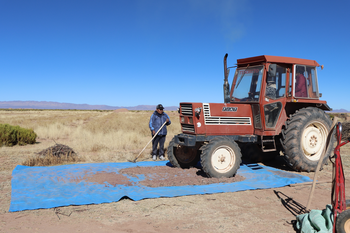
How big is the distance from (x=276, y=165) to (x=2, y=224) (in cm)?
728

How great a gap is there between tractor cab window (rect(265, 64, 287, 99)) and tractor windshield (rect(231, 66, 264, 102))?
25 centimetres

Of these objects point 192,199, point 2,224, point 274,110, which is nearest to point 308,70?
point 274,110

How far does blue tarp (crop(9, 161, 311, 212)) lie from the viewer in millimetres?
5227

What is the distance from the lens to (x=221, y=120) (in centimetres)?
738

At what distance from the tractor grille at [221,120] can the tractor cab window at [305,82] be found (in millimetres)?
1525

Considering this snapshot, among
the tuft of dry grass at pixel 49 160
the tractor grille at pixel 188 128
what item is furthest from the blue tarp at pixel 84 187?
the tractor grille at pixel 188 128

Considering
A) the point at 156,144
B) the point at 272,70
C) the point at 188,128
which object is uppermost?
the point at 272,70

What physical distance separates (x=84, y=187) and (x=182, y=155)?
2.93 m

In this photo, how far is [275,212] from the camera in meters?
4.85

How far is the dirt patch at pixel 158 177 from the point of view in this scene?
21.1ft

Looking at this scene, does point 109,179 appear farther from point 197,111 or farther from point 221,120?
point 221,120

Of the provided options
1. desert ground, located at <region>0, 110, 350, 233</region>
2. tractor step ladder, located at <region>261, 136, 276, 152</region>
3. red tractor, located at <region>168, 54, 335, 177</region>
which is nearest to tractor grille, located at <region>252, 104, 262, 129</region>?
A: red tractor, located at <region>168, 54, 335, 177</region>

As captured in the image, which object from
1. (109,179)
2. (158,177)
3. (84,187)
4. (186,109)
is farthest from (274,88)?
(84,187)

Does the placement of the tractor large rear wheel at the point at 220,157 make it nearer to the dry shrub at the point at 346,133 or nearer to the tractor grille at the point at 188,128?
the tractor grille at the point at 188,128
